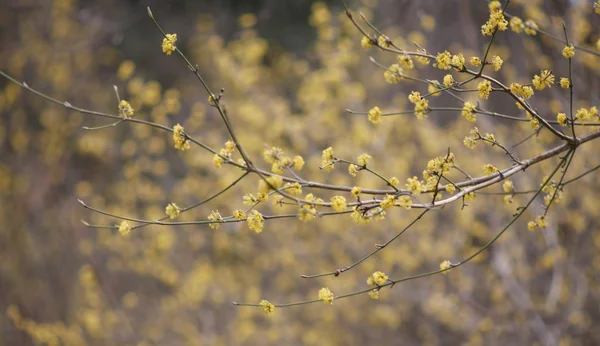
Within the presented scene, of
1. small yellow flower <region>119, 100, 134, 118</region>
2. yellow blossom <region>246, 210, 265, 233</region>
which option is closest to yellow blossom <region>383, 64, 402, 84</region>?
yellow blossom <region>246, 210, 265, 233</region>

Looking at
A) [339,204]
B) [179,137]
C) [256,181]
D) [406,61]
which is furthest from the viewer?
[256,181]

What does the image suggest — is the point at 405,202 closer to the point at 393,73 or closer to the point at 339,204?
the point at 339,204

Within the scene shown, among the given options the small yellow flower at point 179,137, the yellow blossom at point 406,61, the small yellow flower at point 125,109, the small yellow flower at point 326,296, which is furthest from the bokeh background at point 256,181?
the small yellow flower at point 326,296

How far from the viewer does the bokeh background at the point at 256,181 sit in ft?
14.8

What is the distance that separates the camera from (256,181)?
5.50 meters

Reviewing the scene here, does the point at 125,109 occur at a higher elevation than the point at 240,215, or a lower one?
higher

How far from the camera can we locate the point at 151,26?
20.9ft

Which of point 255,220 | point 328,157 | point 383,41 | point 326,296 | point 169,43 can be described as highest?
point 383,41

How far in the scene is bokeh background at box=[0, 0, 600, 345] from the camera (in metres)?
4.50

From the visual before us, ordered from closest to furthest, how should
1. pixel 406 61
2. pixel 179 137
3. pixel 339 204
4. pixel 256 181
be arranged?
pixel 339 204 < pixel 179 137 < pixel 406 61 < pixel 256 181

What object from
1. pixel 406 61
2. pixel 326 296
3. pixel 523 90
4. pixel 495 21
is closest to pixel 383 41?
pixel 406 61

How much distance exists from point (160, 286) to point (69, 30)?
4309 millimetres

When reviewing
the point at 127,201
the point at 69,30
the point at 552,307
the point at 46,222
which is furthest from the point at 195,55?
the point at 552,307

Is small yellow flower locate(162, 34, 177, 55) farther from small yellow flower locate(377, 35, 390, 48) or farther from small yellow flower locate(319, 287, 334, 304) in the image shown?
small yellow flower locate(319, 287, 334, 304)
